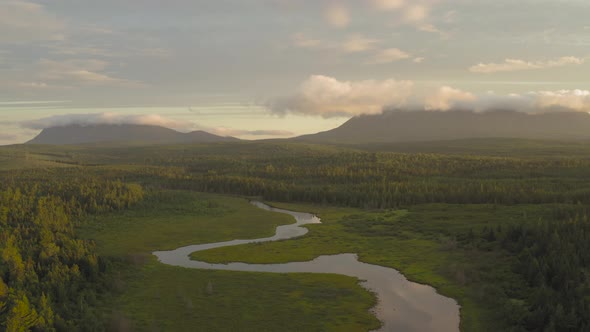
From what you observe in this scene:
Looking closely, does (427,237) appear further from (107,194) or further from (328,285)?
(107,194)

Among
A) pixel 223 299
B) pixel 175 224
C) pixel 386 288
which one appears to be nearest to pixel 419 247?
pixel 386 288

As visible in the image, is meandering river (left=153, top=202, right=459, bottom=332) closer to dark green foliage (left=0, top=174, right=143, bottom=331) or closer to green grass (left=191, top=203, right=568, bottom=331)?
green grass (left=191, top=203, right=568, bottom=331)

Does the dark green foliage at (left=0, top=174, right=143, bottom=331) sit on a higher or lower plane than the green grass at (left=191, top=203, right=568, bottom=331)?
higher

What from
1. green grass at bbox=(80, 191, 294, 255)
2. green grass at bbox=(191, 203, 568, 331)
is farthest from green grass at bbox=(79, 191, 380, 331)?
green grass at bbox=(191, 203, 568, 331)

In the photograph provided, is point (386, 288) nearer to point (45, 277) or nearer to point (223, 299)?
point (223, 299)

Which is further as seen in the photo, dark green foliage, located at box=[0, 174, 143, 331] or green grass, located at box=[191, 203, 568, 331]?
green grass, located at box=[191, 203, 568, 331]

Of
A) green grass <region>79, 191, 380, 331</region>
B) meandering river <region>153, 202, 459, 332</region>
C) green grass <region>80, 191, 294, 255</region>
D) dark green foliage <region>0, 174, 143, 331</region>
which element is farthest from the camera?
green grass <region>80, 191, 294, 255</region>

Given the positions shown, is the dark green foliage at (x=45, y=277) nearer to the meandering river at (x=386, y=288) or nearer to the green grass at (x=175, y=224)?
the green grass at (x=175, y=224)

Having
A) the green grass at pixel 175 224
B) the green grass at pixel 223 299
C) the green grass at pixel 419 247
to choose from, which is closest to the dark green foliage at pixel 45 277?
the green grass at pixel 223 299
